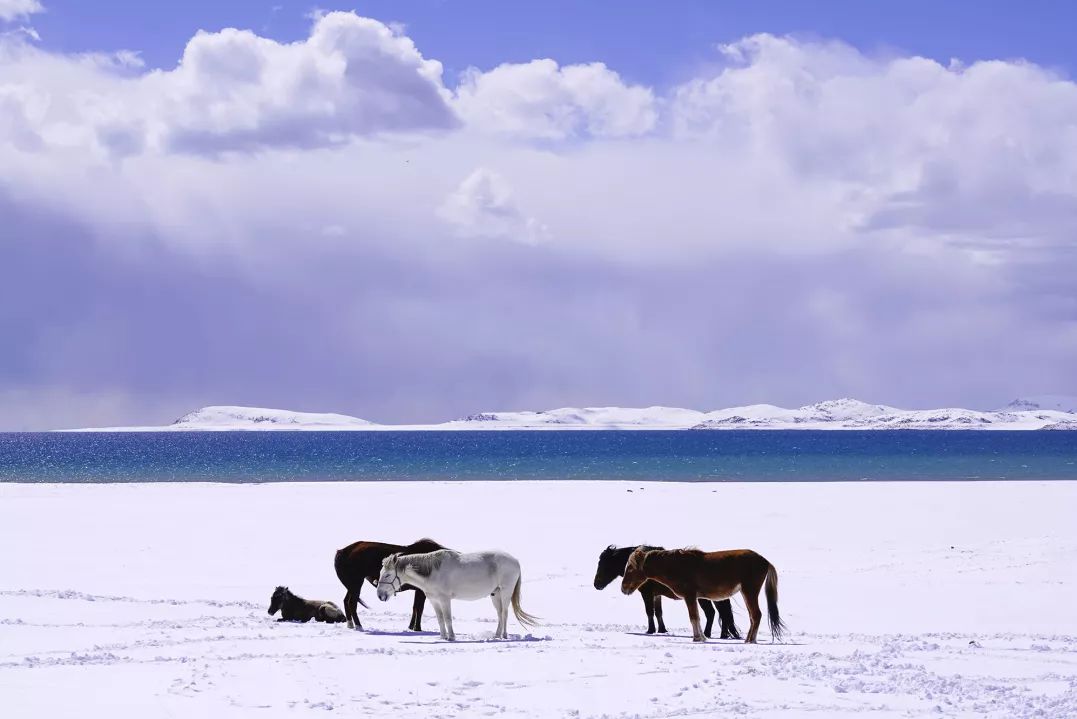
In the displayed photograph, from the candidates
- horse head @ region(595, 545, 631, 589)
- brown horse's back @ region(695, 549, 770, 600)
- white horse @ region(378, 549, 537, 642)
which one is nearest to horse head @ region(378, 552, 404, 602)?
white horse @ region(378, 549, 537, 642)

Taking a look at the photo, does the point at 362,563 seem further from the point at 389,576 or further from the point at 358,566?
the point at 389,576

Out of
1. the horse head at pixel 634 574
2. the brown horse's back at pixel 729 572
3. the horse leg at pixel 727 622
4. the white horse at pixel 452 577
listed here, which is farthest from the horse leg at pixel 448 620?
the horse leg at pixel 727 622

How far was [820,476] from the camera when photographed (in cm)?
6862

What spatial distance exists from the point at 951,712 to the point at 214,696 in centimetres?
631

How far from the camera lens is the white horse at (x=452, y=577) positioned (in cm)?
1248

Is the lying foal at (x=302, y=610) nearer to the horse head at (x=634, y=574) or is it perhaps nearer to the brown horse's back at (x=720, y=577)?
the horse head at (x=634, y=574)

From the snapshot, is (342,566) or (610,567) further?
(610,567)

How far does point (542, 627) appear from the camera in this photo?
1382 centimetres

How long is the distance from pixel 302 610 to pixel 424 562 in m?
2.63

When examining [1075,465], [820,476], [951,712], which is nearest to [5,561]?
[951,712]

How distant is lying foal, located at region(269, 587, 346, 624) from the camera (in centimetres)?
1413

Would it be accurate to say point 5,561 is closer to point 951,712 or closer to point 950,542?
point 951,712

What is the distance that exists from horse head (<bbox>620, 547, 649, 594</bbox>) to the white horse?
150 centimetres

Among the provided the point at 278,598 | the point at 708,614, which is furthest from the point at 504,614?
the point at 278,598
